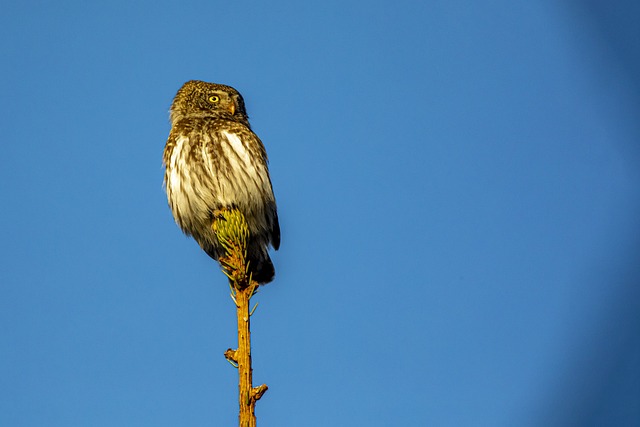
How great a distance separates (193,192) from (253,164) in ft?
1.76

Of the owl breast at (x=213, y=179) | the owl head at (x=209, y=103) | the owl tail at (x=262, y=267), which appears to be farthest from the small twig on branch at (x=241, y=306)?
the owl head at (x=209, y=103)

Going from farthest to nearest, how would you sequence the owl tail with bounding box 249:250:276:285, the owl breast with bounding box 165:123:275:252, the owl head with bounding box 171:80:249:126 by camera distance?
1. the owl head with bounding box 171:80:249:126
2. the owl tail with bounding box 249:250:276:285
3. the owl breast with bounding box 165:123:275:252

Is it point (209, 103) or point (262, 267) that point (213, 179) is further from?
point (209, 103)

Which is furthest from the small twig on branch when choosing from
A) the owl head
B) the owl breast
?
the owl head

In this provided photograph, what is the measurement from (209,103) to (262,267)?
5.65 feet

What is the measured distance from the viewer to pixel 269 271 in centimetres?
630

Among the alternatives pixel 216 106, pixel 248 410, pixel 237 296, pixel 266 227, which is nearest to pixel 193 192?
pixel 266 227

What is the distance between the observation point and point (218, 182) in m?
5.71

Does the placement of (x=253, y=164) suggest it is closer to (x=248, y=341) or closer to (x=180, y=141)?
(x=180, y=141)

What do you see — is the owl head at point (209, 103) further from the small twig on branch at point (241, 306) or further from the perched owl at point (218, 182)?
the small twig on branch at point (241, 306)

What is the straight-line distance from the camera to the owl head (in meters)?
6.88

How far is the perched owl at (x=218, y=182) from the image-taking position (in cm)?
572

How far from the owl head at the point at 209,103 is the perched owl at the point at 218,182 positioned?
0.26m

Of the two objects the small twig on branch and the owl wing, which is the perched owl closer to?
the owl wing
